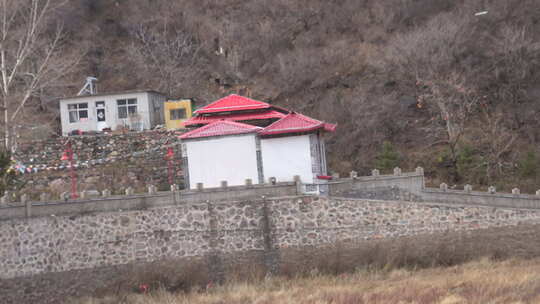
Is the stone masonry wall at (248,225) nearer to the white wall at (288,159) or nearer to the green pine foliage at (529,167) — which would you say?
the white wall at (288,159)

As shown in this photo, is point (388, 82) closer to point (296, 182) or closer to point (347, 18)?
point (347, 18)

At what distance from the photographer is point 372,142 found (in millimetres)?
35188

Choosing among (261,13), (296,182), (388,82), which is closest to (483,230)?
(296,182)

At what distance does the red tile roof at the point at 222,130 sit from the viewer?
23.6m

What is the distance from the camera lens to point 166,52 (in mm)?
50312

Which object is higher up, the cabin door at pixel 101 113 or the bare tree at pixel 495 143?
the cabin door at pixel 101 113

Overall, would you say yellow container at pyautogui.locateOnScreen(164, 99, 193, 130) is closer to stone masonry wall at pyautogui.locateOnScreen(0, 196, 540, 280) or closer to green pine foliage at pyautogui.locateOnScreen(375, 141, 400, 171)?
green pine foliage at pyautogui.locateOnScreen(375, 141, 400, 171)

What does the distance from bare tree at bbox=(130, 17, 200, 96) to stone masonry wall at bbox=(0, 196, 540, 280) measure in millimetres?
26484

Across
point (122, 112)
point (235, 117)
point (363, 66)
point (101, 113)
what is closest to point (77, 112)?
point (101, 113)

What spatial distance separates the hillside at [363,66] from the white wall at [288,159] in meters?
7.95

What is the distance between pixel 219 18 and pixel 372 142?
934 inches

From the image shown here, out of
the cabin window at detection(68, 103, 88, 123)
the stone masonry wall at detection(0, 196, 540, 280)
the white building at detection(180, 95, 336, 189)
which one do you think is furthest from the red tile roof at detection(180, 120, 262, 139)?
the cabin window at detection(68, 103, 88, 123)

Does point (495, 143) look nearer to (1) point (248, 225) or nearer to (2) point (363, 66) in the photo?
(2) point (363, 66)


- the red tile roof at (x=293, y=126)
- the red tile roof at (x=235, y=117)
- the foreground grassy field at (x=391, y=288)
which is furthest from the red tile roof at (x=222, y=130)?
the foreground grassy field at (x=391, y=288)
